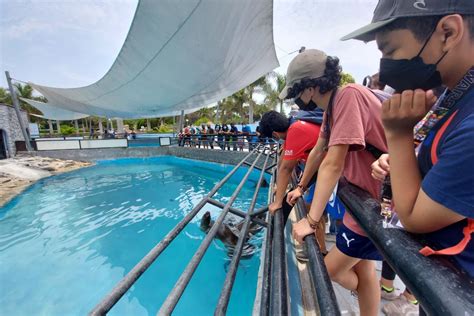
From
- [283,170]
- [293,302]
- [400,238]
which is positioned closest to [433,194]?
[400,238]

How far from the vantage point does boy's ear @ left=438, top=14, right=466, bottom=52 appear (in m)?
0.51

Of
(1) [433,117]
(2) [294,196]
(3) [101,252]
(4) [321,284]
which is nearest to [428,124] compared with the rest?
(1) [433,117]

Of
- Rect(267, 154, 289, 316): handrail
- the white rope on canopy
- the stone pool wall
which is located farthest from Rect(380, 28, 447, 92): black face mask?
the stone pool wall

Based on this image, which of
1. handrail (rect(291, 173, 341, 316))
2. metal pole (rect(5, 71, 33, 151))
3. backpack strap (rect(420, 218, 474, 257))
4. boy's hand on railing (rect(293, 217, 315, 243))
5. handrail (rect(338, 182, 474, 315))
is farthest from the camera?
metal pole (rect(5, 71, 33, 151))

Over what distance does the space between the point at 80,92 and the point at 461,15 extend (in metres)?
12.6

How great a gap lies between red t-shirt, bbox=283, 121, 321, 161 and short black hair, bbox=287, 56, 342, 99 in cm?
55

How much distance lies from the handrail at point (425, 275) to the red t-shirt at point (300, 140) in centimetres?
108

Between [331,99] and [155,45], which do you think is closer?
[331,99]

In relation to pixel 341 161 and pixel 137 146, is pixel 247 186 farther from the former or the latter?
pixel 137 146

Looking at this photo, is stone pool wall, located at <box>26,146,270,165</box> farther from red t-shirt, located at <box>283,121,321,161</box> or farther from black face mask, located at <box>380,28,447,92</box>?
black face mask, located at <box>380,28,447,92</box>

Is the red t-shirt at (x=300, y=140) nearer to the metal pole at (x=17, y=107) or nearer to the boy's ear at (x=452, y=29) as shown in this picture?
the boy's ear at (x=452, y=29)

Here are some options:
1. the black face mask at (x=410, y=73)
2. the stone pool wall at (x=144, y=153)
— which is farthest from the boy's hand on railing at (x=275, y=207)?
the stone pool wall at (x=144, y=153)

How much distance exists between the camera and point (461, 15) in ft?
1.66

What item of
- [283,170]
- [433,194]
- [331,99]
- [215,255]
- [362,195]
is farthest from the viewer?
[215,255]
